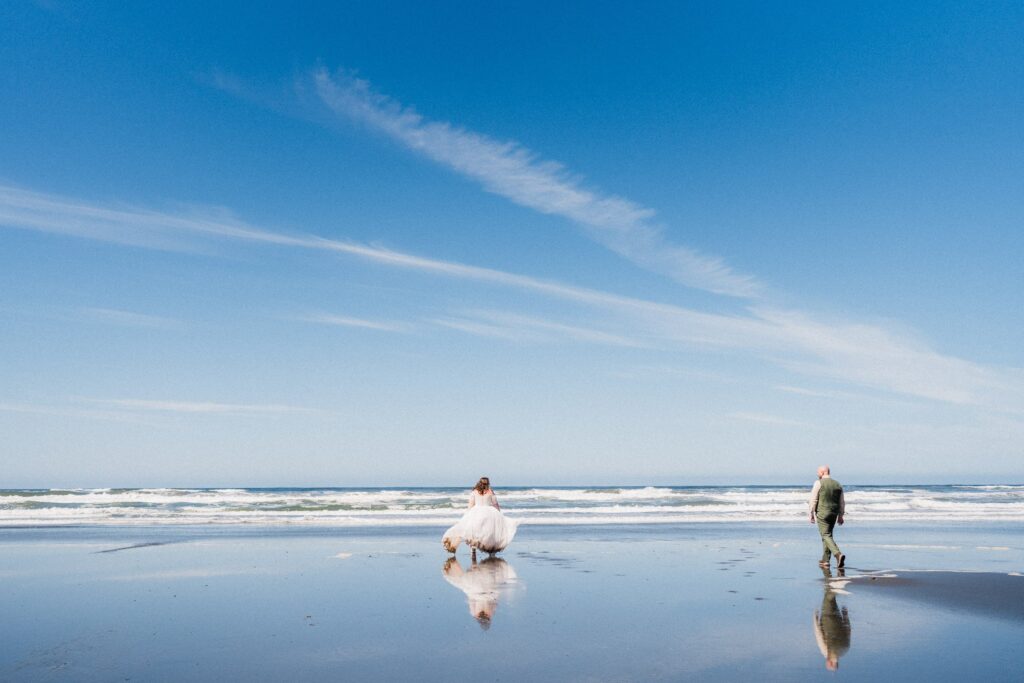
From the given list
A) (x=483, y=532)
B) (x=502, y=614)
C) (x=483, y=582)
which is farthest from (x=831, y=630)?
(x=483, y=532)

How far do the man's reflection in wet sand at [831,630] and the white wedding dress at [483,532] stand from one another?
7.10 metres

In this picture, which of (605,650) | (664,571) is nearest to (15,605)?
(605,650)

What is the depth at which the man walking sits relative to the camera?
1498 cm

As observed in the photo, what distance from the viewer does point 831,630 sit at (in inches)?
360

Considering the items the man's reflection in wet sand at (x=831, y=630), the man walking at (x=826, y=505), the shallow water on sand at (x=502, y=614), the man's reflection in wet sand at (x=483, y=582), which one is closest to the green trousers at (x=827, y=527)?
the man walking at (x=826, y=505)

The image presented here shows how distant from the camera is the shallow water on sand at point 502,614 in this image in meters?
7.60

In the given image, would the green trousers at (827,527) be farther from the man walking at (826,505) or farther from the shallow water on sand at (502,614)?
the shallow water on sand at (502,614)

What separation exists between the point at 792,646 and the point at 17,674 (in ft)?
25.4

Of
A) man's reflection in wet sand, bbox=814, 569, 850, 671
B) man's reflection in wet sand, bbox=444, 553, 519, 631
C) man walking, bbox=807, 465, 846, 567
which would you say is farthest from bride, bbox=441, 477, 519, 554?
man's reflection in wet sand, bbox=814, 569, 850, 671

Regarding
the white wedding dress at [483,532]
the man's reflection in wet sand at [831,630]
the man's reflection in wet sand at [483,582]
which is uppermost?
the white wedding dress at [483,532]

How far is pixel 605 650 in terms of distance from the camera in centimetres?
820

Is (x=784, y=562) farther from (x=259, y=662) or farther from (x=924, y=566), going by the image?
(x=259, y=662)

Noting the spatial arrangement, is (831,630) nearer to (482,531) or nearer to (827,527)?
(827,527)

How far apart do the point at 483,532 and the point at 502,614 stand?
6.46m
